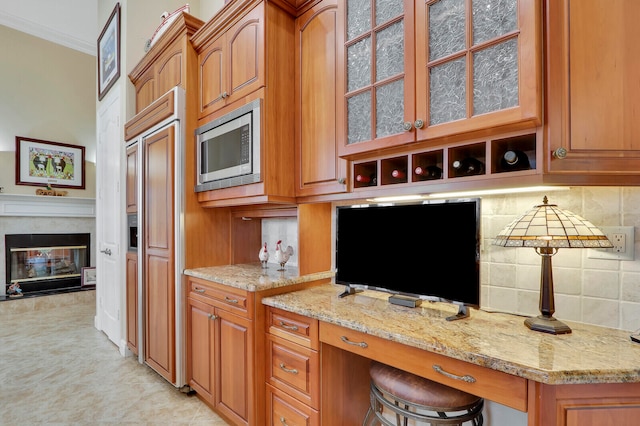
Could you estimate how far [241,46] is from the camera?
2.01m

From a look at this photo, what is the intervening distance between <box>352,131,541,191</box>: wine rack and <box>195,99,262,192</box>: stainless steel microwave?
64 cm

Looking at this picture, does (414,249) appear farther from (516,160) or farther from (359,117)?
(359,117)

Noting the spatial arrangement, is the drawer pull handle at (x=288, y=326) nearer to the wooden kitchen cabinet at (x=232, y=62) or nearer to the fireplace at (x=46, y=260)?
the wooden kitchen cabinet at (x=232, y=62)

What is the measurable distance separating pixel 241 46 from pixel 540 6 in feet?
5.17

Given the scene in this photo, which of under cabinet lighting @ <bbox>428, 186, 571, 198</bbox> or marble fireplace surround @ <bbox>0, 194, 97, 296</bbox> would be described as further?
marble fireplace surround @ <bbox>0, 194, 97, 296</bbox>

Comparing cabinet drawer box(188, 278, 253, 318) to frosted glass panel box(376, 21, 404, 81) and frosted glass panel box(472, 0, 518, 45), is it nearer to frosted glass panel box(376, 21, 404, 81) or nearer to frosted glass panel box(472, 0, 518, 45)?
frosted glass panel box(376, 21, 404, 81)

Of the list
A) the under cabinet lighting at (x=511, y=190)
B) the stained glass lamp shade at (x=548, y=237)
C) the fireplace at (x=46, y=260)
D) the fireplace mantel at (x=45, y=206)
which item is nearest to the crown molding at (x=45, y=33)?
the fireplace mantel at (x=45, y=206)

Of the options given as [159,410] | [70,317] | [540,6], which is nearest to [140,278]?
[159,410]

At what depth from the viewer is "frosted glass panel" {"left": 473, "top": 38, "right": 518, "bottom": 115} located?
3.68 ft

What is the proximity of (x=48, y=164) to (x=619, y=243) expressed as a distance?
6.23 metres

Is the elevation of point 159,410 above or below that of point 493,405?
below

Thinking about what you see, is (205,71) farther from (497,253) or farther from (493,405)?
(493,405)

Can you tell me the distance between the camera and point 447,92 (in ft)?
4.21

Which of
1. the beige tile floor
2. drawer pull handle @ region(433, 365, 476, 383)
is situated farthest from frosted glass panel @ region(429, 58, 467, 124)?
the beige tile floor
